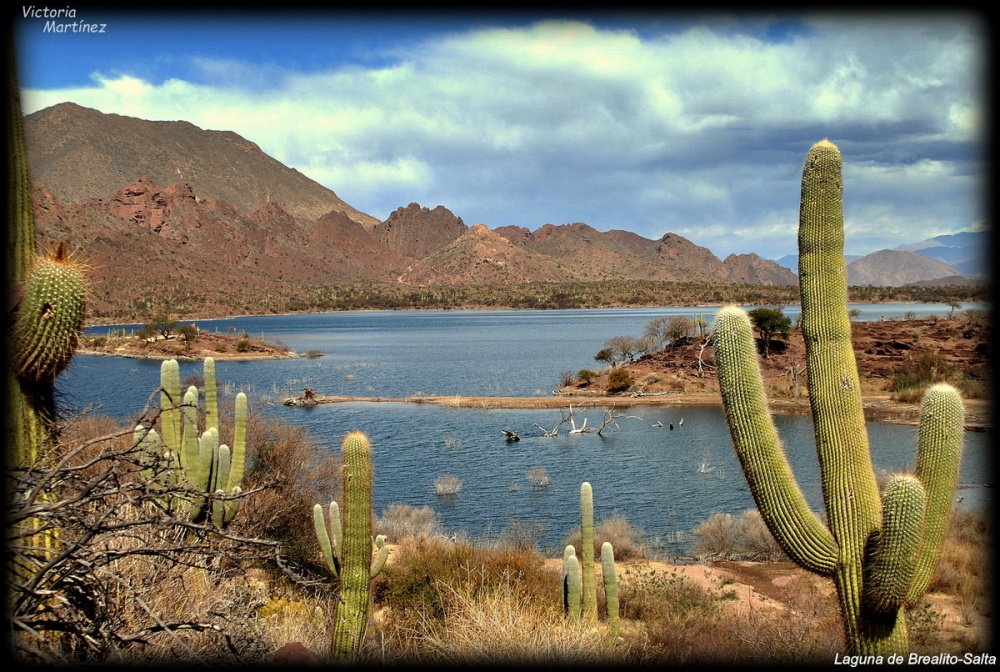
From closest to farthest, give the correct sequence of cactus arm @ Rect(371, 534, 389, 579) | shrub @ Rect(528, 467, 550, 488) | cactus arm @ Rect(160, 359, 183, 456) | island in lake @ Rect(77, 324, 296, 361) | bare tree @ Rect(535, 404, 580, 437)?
cactus arm @ Rect(371, 534, 389, 579)
cactus arm @ Rect(160, 359, 183, 456)
shrub @ Rect(528, 467, 550, 488)
bare tree @ Rect(535, 404, 580, 437)
island in lake @ Rect(77, 324, 296, 361)

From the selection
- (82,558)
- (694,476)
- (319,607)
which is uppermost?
(82,558)

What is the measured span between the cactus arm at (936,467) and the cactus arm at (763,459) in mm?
702

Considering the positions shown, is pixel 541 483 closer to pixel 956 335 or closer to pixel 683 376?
pixel 683 376

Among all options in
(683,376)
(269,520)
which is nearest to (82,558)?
(269,520)

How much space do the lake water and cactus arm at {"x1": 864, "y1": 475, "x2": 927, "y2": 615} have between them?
6359 millimetres

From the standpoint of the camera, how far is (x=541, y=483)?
24797 mm

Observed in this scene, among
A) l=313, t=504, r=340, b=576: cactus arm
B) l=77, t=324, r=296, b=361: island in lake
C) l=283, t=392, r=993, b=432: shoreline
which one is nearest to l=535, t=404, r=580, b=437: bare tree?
l=283, t=392, r=993, b=432: shoreline

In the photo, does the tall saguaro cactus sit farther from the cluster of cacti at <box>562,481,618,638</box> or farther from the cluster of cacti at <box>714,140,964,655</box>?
the cluster of cacti at <box>562,481,618,638</box>

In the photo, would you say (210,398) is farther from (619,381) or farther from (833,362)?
(619,381)

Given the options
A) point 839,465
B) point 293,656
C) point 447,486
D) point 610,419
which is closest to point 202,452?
point 293,656

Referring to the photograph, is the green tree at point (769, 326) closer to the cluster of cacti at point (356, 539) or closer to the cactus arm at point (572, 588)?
the cactus arm at point (572, 588)

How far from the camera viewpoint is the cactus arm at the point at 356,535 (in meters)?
8.41

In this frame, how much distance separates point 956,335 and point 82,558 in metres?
55.3

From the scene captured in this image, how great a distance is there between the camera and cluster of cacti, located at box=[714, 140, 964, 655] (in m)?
5.89
